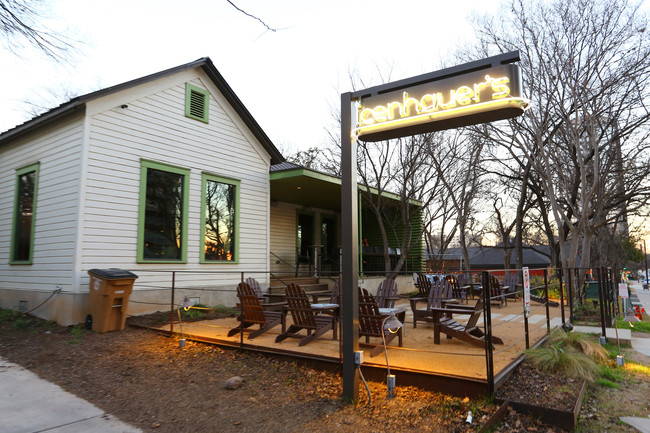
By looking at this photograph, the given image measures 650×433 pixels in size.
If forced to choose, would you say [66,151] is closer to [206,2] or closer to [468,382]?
[206,2]

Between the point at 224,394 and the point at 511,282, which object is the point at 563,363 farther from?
the point at 511,282

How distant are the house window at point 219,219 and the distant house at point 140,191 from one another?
27 millimetres

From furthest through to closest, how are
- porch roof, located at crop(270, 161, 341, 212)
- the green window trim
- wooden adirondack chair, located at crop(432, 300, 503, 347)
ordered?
porch roof, located at crop(270, 161, 341, 212) → the green window trim → wooden adirondack chair, located at crop(432, 300, 503, 347)

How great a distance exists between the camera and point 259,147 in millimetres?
11844

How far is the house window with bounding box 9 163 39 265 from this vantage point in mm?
9225

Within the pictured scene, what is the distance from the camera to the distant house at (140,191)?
8117 millimetres

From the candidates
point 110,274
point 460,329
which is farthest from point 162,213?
point 460,329

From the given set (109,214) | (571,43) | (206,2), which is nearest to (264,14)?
(206,2)

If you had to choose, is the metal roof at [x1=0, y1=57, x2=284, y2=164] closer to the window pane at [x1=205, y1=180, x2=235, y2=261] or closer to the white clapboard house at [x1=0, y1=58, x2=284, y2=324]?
the white clapboard house at [x1=0, y1=58, x2=284, y2=324]

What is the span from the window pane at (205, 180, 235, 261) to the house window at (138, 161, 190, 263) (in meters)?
0.71

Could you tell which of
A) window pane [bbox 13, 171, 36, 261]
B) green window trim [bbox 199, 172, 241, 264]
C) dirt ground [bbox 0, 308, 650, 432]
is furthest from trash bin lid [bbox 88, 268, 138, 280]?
window pane [bbox 13, 171, 36, 261]

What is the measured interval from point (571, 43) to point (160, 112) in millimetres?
10149

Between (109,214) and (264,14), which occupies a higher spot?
(264,14)

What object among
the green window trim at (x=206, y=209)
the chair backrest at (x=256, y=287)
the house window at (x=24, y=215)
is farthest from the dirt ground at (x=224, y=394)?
the green window trim at (x=206, y=209)
